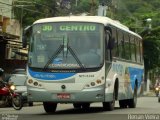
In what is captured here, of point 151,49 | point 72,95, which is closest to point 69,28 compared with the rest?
point 72,95

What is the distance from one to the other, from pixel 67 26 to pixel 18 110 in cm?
512

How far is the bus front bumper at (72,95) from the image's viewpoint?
1866cm

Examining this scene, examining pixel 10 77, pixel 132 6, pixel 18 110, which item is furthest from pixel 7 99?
pixel 132 6

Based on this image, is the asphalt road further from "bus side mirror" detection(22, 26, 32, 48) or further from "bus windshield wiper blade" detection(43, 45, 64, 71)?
"bus side mirror" detection(22, 26, 32, 48)

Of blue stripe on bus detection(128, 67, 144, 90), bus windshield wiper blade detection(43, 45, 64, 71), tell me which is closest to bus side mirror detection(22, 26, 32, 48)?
bus windshield wiper blade detection(43, 45, 64, 71)

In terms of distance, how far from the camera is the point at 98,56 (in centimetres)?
1906

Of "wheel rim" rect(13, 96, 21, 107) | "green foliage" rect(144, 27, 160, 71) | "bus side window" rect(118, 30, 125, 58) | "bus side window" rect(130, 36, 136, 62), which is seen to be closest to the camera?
"bus side window" rect(118, 30, 125, 58)

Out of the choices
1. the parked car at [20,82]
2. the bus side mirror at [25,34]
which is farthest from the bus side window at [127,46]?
the parked car at [20,82]

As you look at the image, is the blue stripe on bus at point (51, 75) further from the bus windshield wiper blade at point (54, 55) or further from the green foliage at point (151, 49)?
the green foliage at point (151, 49)

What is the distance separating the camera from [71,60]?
62.0 feet

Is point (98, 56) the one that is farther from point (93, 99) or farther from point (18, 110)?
point (18, 110)

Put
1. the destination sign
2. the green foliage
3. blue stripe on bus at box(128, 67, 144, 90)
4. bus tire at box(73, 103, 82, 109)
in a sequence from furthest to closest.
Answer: the green foliage < blue stripe on bus at box(128, 67, 144, 90) < bus tire at box(73, 103, 82, 109) < the destination sign

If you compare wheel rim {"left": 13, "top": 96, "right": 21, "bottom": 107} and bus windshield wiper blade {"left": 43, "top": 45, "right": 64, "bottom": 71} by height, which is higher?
bus windshield wiper blade {"left": 43, "top": 45, "right": 64, "bottom": 71}

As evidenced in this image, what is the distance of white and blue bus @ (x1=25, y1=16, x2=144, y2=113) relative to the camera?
18.8 metres
